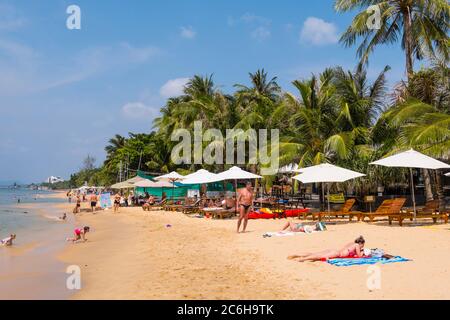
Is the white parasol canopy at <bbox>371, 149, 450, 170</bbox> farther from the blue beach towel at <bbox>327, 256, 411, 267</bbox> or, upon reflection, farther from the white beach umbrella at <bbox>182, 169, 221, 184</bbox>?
the white beach umbrella at <bbox>182, 169, 221, 184</bbox>

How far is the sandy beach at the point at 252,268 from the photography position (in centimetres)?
575

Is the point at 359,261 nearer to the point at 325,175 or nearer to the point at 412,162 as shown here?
the point at 412,162

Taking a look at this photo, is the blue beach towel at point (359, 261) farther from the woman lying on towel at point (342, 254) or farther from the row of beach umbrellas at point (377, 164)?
the row of beach umbrellas at point (377, 164)

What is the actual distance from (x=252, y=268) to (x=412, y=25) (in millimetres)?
16014

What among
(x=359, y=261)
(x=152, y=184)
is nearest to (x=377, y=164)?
(x=359, y=261)

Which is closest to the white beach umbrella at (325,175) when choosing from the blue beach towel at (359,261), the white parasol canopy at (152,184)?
the blue beach towel at (359,261)

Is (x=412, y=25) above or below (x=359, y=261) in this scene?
above

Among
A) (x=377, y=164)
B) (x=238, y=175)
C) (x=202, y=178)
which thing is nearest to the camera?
(x=377, y=164)

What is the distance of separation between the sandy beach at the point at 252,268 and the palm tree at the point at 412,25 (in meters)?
9.48

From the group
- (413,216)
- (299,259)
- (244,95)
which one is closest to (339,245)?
(299,259)

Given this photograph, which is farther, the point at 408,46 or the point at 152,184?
the point at 152,184

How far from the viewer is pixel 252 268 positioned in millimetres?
7430
